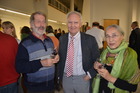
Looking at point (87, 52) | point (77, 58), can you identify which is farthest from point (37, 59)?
point (87, 52)

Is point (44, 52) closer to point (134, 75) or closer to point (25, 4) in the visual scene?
point (134, 75)

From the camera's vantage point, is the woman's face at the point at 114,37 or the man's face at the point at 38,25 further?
the man's face at the point at 38,25

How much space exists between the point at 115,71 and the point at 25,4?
17.1ft

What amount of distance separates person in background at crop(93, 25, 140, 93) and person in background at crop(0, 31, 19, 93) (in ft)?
3.55

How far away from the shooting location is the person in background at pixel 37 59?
146cm

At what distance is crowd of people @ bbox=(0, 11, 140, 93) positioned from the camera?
1.38 meters

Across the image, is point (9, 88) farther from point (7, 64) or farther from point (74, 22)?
point (74, 22)

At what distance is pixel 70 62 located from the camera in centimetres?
183

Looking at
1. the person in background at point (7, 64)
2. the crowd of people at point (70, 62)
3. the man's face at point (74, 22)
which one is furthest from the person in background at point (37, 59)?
the man's face at point (74, 22)

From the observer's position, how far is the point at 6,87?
1669mm

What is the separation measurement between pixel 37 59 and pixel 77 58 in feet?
1.84

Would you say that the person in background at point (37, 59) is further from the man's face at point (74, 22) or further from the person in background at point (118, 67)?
the person in background at point (118, 67)

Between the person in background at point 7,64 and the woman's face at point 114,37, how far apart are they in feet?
4.02

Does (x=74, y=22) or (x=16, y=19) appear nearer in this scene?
(x=74, y=22)
